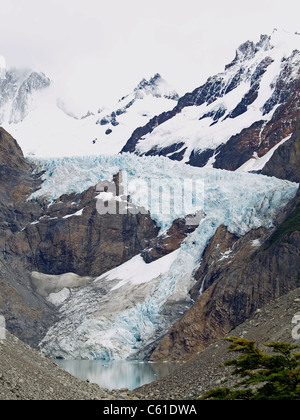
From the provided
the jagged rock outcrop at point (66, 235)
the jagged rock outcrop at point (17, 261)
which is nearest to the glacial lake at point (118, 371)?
the jagged rock outcrop at point (17, 261)

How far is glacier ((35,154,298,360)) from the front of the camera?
84.3m

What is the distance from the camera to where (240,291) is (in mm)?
74625

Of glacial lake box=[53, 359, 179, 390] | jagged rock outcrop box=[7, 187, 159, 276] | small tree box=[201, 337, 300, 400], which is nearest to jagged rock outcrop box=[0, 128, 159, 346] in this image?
jagged rock outcrop box=[7, 187, 159, 276]

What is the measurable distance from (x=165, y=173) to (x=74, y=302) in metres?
32.8

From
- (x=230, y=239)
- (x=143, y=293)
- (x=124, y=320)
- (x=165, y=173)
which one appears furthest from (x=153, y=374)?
(x=165, y=173)

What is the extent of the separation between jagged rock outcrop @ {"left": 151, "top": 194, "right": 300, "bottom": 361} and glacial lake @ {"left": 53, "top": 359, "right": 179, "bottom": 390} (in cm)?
489

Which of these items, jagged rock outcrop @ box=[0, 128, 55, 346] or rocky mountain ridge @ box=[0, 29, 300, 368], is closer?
rocky mountain ridge @ box=[0, 29, 300, 368]

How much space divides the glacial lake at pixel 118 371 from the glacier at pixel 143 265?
567cm

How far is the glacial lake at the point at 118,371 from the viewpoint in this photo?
54.9m

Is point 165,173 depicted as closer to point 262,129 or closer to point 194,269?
point 194,269

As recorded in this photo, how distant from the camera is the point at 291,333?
102 ft

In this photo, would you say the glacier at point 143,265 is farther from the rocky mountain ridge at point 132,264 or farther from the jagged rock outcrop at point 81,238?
the jagged rock outcrop at point 81,238

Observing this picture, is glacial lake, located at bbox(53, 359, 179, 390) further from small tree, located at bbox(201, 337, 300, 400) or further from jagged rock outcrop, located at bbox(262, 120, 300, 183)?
jagged rock outcrop, located at bbox(262, 120, 300, 183)

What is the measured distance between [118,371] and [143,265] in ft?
146
